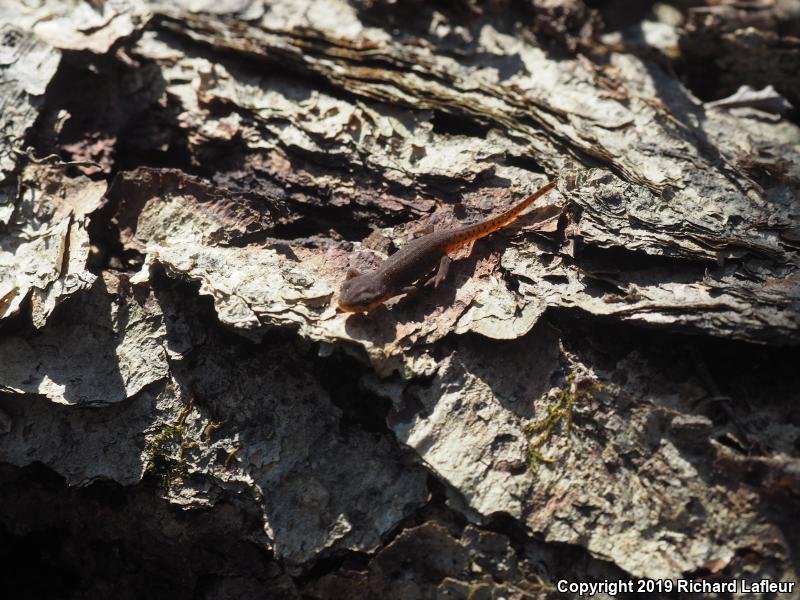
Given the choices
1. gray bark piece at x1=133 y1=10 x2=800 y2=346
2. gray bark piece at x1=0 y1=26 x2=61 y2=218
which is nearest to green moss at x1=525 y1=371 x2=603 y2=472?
gray bark piece at x1=133 y1=10 x2=800 y2=346

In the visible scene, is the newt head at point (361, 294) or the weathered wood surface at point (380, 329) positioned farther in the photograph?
the newt head at point (361, 294)

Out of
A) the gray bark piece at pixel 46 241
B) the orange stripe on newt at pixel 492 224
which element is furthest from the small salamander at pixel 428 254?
the gray bark piece at pixel 46 241

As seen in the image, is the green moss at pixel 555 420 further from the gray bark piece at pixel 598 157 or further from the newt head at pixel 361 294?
the newt head at pixel 361 294

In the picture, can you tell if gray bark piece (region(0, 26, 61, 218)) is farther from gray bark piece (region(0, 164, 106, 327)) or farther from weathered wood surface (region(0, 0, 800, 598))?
gray bark piece (region(0, 164, 106, 327))

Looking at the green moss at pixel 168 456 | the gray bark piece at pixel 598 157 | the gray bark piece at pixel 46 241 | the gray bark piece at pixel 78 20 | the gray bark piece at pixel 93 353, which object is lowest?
the green moss at pixel 168 456

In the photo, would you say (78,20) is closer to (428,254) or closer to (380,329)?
(428,254)

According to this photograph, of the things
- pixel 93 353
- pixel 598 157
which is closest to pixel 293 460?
pixel 93 353

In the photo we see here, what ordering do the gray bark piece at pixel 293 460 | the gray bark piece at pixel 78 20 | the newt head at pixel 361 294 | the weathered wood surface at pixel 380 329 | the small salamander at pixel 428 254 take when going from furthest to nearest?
the gray bark piece at pixel 78 20 < the small salamander at pixel 428 254 < the newt head at pixel 361 294 < the gray bark piece at pixel 293 460 < the weathered wood surface at pixel 380 329
